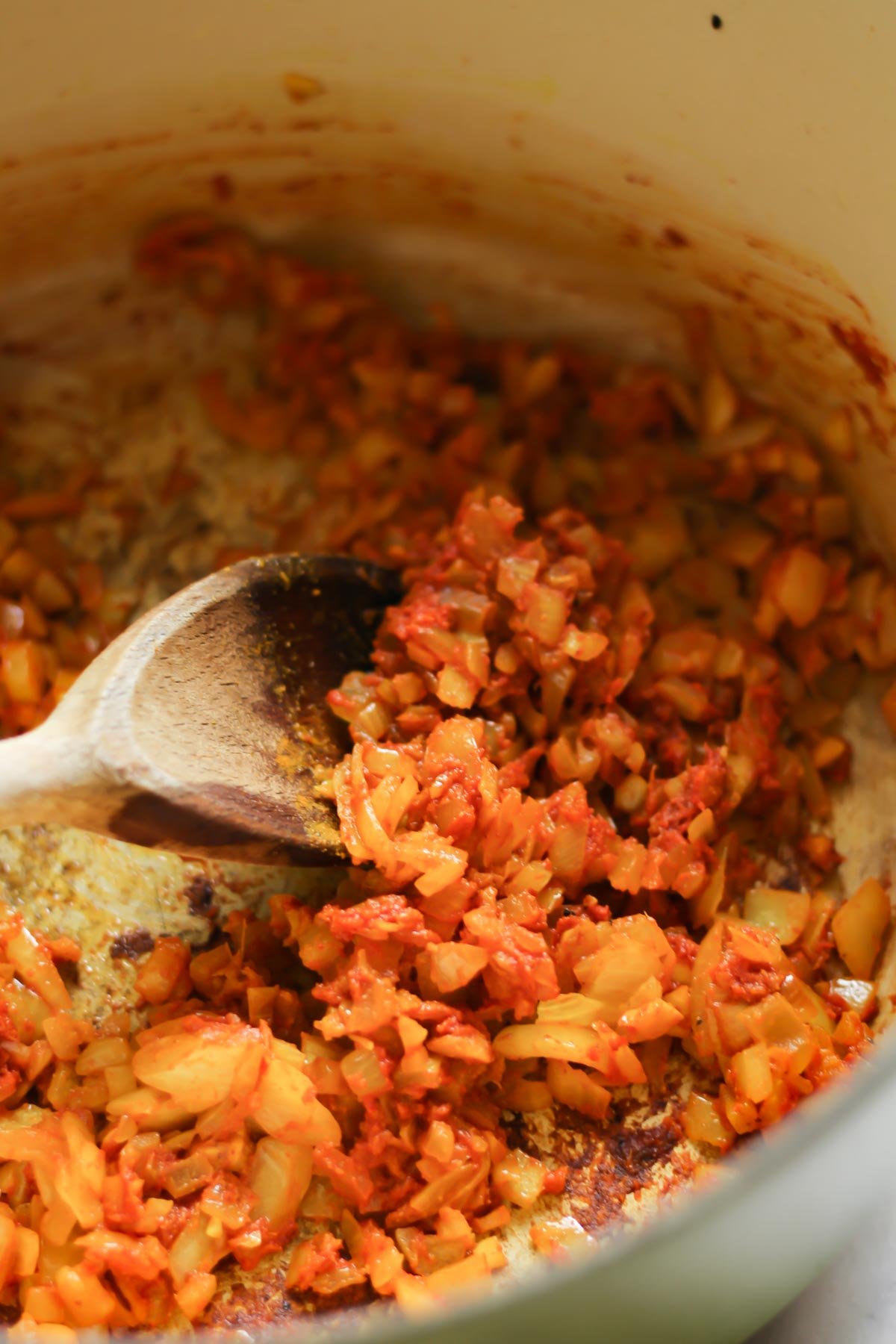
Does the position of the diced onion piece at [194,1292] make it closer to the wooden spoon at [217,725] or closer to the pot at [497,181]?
the pot at [497,181]

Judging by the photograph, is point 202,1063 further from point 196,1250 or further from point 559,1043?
point 559,1043

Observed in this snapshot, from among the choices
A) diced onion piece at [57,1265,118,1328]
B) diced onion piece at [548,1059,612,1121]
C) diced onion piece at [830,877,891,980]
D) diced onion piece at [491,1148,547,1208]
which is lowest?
diced onion piece at [57,1265,118,1328]

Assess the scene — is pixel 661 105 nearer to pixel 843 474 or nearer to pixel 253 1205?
pixel 843 474

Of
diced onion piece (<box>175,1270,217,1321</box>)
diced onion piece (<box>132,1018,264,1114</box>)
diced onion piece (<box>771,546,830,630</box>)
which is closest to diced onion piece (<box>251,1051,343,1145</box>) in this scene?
diced onion piece (<box>132,1018,264,1114</box>)

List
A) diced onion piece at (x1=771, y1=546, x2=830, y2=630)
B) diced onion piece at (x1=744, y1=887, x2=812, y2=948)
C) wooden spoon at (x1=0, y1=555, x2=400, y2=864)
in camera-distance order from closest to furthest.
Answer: wooden spoon at (x1=0, y1=555, x2=400, y2=864), diced onion piece at (x1=744, y1=887, x2=812, y2=948), diced onion piece at (x1=771, y1=546, x2=830, y2=630)

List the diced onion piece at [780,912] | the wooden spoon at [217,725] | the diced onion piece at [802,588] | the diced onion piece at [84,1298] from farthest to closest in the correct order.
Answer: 1. the diced onion piece at [802,588]
2. the diced onion piece at [780,912]
3. the wooden spoon at [217,725]
4. the diced onion piece at [84,1298]

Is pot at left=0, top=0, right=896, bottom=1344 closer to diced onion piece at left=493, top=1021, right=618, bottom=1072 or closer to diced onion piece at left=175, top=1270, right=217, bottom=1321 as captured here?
diced onion piece at left=175, top=1270, right=217, bottom=1321

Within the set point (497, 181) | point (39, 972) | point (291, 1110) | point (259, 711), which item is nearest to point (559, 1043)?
point (291, 1110)

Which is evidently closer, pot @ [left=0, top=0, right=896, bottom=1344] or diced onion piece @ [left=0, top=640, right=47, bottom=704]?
pot @ [left=0, top=0, right=896, bottom=1344]

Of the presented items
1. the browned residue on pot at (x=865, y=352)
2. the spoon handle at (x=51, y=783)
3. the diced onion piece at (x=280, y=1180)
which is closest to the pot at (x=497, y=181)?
the browned residue on pot at (x=865, y=352)
